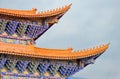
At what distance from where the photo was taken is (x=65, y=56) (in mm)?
32469

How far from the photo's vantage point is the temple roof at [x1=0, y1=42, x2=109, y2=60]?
101 feet

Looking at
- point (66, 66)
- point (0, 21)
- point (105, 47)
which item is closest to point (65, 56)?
point (66, 66)

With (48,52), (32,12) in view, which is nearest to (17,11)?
(32,12)

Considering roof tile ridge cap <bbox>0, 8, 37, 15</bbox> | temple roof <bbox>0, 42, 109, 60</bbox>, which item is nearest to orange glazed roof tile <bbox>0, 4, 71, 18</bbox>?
roof tile ridge cap <bbox>0, 8, 37, 15</bbox>

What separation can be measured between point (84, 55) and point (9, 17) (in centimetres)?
684

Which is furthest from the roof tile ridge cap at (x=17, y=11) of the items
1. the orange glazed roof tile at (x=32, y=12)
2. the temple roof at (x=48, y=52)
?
the temple roof at (x=48, y=52)

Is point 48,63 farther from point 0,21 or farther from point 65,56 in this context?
point 0,21

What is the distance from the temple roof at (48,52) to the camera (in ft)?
101

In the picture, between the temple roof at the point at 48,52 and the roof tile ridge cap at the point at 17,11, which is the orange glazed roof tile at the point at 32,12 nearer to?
the roof tile ridge cap at the point at 17,11

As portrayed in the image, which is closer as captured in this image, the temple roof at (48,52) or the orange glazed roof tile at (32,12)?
the temple roof at (48,52)

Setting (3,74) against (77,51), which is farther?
(77,51)

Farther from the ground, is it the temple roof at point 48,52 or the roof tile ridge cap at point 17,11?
the roof tile ridge cap at point 17,11

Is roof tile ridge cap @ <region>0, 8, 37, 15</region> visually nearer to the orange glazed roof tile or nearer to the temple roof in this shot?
the orange glazed roof tile

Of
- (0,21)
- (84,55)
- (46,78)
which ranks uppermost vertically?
(0,21)
